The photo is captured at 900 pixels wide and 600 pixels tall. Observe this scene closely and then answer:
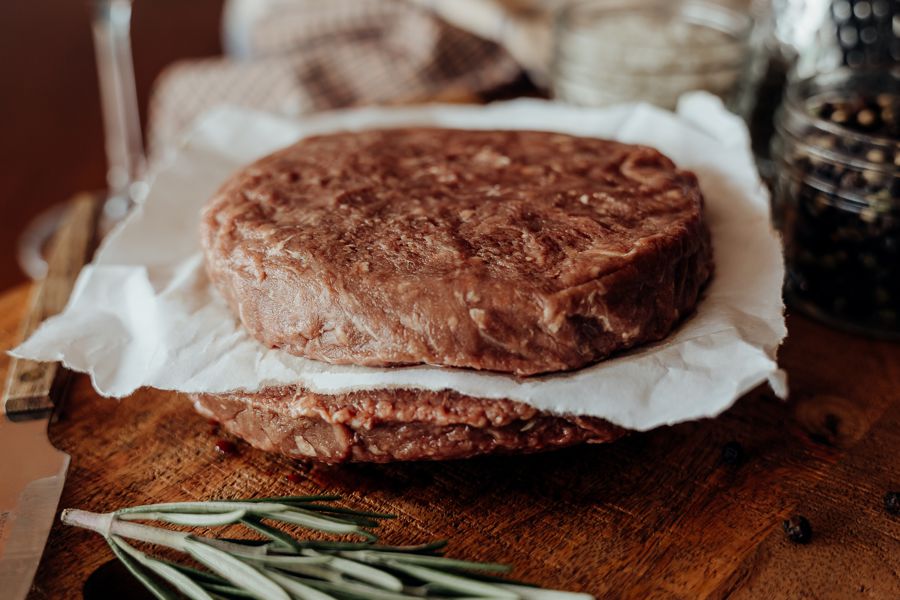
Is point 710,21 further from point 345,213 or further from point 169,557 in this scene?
point 169,557

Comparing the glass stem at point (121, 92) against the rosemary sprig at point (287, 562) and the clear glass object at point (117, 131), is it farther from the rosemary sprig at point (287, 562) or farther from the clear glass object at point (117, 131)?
the rosemary sprig at point (287, 562)

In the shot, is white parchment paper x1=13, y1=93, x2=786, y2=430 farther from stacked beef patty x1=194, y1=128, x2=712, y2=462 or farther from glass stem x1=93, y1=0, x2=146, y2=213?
glass stem x1=93, y1=0, x2=146, y2=213

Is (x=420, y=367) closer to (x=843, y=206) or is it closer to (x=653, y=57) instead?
(x=843, y=206)

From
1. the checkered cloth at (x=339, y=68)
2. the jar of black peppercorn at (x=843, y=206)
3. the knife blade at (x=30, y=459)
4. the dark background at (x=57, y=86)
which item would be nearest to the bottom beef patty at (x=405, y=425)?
the knife blade at (x=30, y=459)

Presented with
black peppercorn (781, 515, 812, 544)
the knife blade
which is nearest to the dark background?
the knife blade

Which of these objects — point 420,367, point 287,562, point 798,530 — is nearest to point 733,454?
point 798,530
